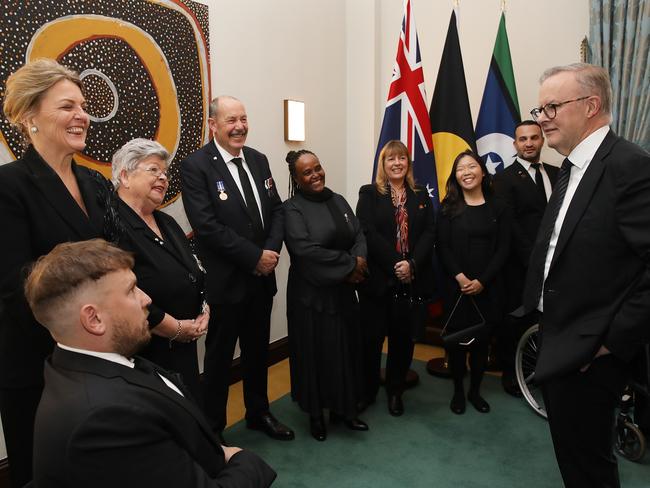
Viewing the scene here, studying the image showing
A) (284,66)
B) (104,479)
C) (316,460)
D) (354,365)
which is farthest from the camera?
(284,66)

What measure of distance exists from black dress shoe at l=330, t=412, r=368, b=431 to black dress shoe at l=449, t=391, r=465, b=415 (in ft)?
1.95

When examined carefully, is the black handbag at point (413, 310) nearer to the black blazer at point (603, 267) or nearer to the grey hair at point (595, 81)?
the black blazer at point (603, 267)

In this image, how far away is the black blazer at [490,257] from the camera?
9.55ft

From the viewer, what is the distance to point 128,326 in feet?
3.65

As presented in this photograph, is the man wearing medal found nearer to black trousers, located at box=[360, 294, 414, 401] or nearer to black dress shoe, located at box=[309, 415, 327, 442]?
black dress shoe, located at box=[309, 415, 327, 442]

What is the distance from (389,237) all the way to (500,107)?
58.8 inches

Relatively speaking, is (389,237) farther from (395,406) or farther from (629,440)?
(629,440)

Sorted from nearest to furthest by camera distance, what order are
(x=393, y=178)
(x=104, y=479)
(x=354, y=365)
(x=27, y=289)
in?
1. (x=104, y=479)
2. (x=27, y=289)
3. (x=354, y=365)
4. (x=393, y=178)

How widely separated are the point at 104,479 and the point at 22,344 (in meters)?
0.87

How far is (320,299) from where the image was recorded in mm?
2617

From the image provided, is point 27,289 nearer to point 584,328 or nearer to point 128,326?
point 128,326

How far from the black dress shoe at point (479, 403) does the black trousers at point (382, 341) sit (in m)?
0.44

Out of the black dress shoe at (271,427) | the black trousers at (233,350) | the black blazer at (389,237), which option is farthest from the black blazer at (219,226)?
the black dress shoe at (271,427)

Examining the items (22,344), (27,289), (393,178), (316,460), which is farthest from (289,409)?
(27,289)
